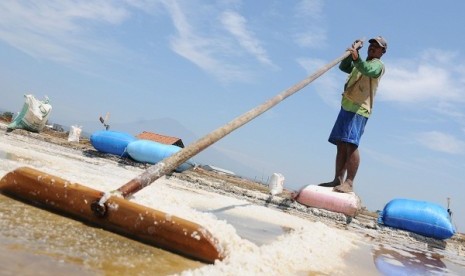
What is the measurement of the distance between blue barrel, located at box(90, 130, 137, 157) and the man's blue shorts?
6.84m

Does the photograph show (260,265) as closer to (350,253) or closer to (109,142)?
(350,253)

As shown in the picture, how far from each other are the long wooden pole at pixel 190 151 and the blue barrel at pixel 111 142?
314 inches

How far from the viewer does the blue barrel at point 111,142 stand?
468 inches

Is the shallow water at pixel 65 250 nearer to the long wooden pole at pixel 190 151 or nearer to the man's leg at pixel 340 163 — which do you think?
the long wooden pole at pixel 190 151

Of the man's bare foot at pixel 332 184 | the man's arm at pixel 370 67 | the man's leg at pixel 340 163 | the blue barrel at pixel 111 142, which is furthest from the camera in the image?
the blue barrel at pixel 111 142

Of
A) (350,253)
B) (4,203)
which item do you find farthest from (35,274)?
(350,253)

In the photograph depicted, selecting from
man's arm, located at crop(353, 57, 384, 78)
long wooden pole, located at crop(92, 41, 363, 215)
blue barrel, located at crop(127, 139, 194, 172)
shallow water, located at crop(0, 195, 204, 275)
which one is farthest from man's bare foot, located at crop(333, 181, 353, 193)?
shallow water, located at crop(0, 195, 204, 275)

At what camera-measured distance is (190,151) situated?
3242 millimetres

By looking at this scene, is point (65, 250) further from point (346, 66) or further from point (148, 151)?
point (148, 151)

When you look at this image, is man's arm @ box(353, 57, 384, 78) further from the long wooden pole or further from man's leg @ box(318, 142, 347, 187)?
man's leg @ box(318, 142, 347, 187)

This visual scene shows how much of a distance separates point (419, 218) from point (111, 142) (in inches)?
340

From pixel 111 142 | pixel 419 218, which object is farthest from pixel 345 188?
pixel 111 142

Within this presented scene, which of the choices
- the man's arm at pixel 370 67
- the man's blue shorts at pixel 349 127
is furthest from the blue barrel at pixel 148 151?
the man's arm at pixel 370 67

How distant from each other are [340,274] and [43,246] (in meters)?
1.87
